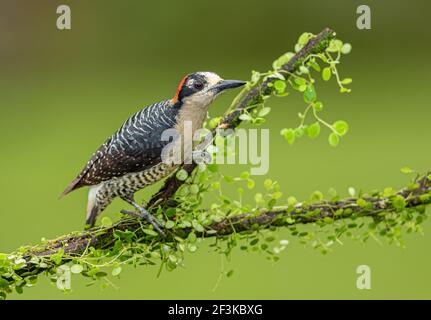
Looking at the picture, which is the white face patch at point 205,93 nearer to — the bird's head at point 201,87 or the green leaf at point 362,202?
the bird's head at point 201,87

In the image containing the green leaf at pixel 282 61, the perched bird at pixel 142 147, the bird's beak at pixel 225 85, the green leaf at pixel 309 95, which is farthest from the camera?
the perched bird at pixel 142 147

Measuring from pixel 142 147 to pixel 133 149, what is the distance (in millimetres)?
21

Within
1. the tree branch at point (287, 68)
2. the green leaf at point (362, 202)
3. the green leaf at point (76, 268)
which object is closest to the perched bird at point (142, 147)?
the tree branch at point (287, 68)

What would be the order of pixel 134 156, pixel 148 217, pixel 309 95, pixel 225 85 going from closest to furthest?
pixel 309 95 < pixel 148 217 < pixel 225 85 < pixel 134 156

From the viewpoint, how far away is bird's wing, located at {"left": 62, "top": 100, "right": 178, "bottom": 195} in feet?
6.73

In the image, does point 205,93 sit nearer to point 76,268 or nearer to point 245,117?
point 245,117

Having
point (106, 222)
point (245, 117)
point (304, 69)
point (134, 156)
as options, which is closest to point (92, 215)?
point (134, 156)

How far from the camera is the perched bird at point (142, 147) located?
2.03 metres

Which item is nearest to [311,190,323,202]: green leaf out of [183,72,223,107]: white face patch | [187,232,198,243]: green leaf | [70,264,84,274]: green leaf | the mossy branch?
the mossy branch

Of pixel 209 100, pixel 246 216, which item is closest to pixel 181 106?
pixel 209 100

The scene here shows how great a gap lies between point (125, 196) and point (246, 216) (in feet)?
1.39

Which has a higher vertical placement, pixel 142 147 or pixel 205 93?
pixel 205 93

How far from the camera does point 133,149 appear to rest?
2.05 m

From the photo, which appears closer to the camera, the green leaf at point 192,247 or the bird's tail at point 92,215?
the green leaf at point 192,247
